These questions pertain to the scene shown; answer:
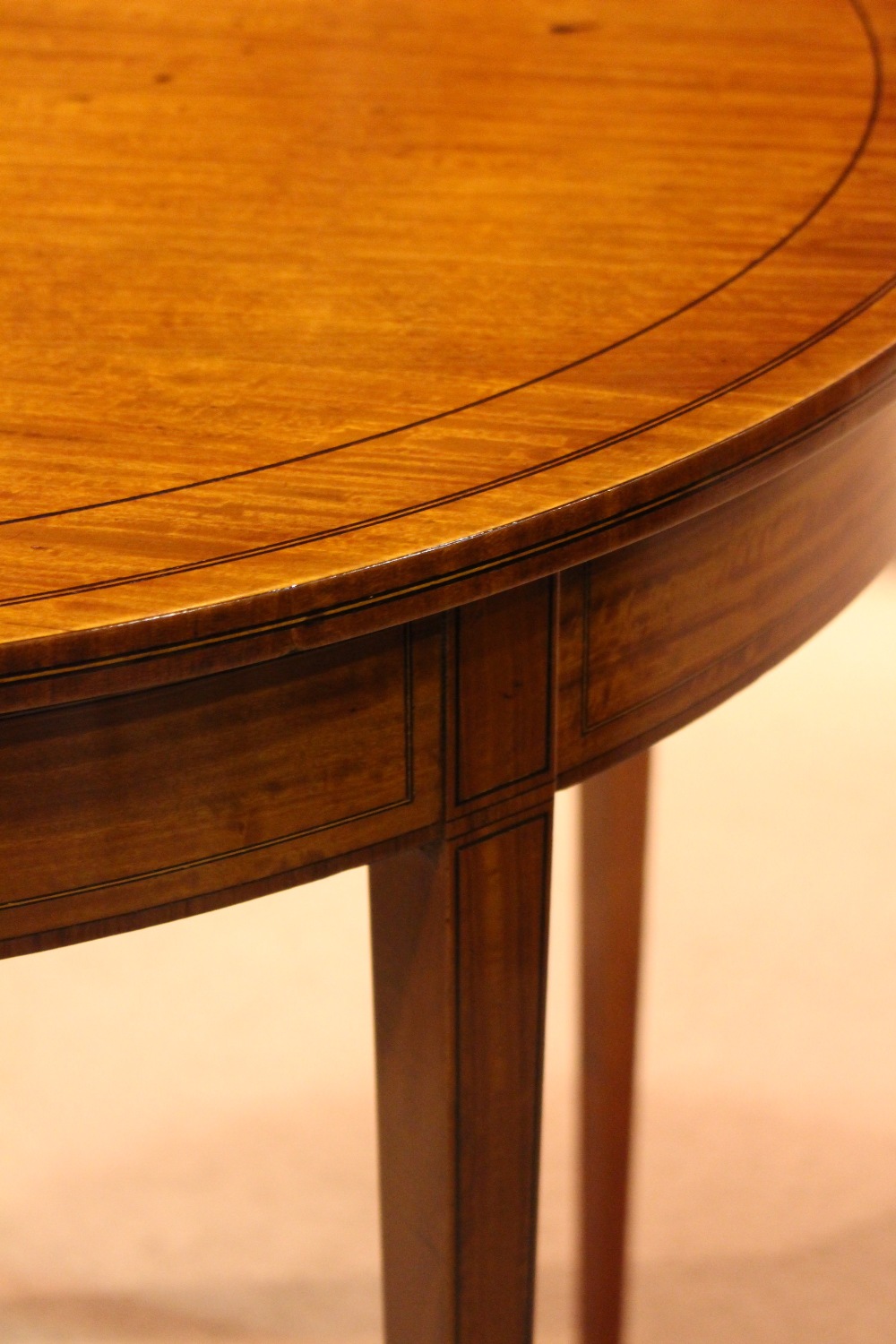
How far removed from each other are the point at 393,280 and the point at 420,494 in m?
0.15

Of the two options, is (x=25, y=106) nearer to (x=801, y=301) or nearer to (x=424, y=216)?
(x=424, y=216)

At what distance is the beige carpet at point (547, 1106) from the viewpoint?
112 cm

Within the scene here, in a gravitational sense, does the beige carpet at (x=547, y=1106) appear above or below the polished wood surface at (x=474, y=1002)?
below

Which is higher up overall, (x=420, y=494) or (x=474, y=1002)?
(x=420, y=494)

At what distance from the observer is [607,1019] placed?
104cm

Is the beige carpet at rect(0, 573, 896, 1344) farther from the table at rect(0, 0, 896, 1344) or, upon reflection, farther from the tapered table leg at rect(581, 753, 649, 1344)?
the table at rect(0, 0, 896, 1344)

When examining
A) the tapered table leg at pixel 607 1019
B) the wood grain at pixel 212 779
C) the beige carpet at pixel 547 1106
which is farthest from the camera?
the beige carpet at pixel 547 1106

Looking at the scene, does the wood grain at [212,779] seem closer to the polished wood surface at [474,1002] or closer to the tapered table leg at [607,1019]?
the polished wood surface at [474,1002]

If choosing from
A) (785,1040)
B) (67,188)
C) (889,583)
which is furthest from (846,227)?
(889,583)

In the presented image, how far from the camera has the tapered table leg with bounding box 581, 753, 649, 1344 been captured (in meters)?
0.98

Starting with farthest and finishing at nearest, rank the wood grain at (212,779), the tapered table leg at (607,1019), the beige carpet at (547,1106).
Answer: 1. the beige carpet at (547,1106)
2. the tapered table leg at (607,1019)
3. the wood grain at (212,779)

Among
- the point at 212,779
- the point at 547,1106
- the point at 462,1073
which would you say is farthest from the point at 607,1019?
the point at 212,779

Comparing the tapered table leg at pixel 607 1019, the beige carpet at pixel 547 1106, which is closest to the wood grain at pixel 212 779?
the tapered table leg at pixel 607 1019

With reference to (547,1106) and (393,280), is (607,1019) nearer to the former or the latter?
(547,1106)
